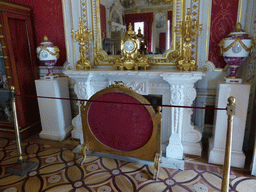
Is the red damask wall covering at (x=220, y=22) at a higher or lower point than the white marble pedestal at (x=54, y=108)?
higher

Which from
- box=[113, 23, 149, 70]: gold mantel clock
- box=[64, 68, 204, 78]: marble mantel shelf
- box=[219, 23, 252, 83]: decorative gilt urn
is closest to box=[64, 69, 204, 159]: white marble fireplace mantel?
box=[64, 68, 204, 78]: marble mantel shelf

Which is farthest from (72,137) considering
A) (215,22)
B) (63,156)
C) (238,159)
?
(215,22)

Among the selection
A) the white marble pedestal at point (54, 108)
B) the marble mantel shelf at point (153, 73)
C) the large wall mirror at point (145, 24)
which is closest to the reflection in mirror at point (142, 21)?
the large wall mirror at point (145, 24)

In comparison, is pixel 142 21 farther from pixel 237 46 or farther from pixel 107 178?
pixel 107 178

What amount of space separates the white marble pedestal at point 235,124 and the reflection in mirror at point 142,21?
0.75 meters

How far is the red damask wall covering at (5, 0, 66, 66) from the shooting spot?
2.39 metres

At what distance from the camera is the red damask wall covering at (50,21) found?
7.85ft

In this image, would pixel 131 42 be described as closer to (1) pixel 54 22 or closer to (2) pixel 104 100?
(2) pixel 104 100

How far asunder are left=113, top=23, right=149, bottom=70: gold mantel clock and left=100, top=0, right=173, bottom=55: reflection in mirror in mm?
81

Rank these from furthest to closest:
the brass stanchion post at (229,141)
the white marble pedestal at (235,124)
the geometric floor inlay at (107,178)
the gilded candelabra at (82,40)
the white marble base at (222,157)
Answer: the gilded candelabra at (82,40)
the white marble base at (222,157)
the white marble pedestal at (235,124)
the geometric floor inlay at (107,178)
the brass stanchion post at (229,141)

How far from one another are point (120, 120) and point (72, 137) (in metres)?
1.11

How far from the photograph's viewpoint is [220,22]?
1.83 m

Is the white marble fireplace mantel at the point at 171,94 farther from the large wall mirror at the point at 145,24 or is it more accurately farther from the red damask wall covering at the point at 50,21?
the red damask wall covering at the point at 50,21

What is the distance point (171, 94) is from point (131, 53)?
606 mm
